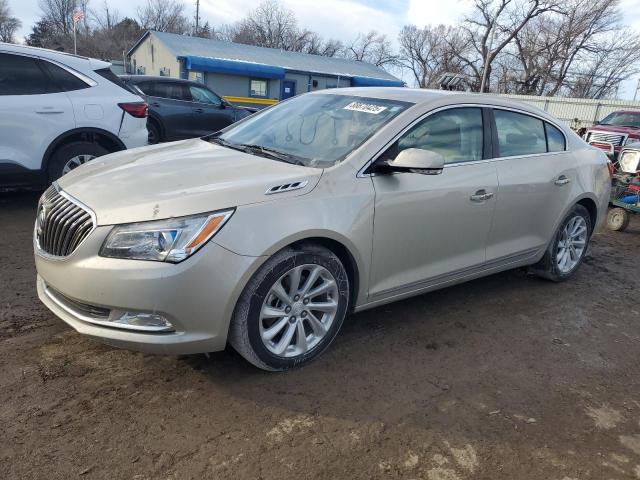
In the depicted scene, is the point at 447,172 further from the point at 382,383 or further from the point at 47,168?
the point at 47,168

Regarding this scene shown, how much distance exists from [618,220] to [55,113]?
7482 mm

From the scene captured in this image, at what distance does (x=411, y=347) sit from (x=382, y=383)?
0.53m

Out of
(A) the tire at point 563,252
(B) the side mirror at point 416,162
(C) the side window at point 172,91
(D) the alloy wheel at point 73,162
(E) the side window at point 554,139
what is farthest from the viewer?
(C) the side window at point 172,91

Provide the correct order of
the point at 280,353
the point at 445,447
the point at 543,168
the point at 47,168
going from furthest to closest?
the point at 47,168, the point at 543,168, the point at 280,353, the point at 445,447

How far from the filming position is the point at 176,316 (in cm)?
257

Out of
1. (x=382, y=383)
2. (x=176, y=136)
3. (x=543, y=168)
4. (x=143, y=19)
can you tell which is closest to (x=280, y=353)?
(x=382, y=383)

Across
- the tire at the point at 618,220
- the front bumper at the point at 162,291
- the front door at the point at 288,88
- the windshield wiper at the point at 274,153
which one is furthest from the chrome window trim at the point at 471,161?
the front door at the point at 288,88

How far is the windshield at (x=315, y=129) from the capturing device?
334cm

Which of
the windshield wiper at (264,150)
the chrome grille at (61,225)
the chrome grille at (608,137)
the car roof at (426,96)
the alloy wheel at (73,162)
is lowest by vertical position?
the alloy wheel at (73,162)

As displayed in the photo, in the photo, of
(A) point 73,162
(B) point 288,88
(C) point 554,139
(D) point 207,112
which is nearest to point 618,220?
(C) point 554,139

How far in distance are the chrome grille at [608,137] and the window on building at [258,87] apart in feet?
71.6

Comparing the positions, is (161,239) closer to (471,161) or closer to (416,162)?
(416,162)

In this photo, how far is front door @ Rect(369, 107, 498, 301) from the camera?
3.28m

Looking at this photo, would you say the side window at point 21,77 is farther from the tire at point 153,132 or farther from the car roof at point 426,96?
the tire at point 153,132
